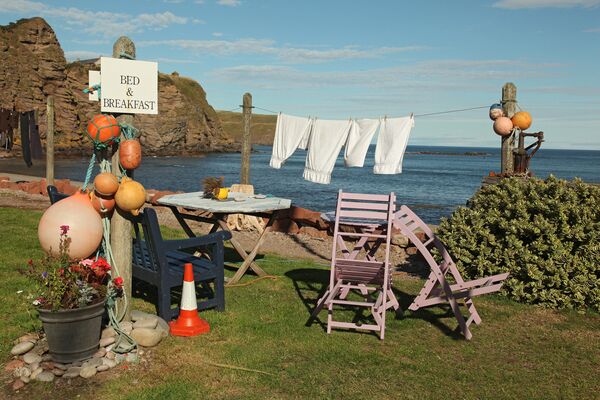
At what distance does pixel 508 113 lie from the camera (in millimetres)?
8188

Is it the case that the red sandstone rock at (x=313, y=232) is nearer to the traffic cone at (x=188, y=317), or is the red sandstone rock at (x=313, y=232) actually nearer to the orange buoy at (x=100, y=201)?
the traffic cone at (x=188, y=317)

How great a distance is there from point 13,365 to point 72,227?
1135 mm

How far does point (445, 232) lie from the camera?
7184mm

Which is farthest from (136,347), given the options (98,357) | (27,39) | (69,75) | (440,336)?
(69,75)

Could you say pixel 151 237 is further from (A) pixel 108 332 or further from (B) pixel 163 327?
(A) pixel 108 332

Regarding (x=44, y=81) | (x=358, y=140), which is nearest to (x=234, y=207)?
(x=358, y=140)

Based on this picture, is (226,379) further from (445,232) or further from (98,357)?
(445,232)

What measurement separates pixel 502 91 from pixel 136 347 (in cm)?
663

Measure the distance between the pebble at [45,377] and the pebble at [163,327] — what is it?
3.28 ft

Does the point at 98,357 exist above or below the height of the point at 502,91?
below

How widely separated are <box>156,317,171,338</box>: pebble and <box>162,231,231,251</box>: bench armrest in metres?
0.68

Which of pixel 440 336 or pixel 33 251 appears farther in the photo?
pixel 33 251

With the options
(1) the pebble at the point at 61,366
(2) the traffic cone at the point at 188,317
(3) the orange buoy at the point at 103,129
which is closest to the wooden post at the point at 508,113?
(2) the traffic cone at the point at 188,317

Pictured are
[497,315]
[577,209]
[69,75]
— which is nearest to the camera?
[497,315]
